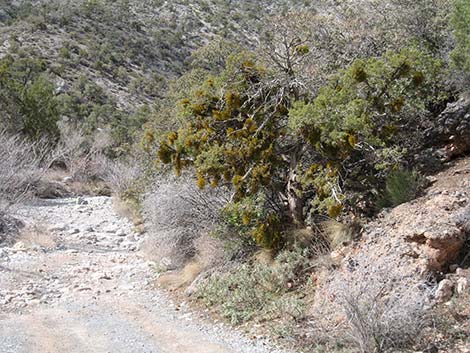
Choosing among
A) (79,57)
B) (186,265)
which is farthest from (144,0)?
(186,265)

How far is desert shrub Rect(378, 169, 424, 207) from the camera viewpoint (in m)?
8.59

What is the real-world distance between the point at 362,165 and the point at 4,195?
10.6m

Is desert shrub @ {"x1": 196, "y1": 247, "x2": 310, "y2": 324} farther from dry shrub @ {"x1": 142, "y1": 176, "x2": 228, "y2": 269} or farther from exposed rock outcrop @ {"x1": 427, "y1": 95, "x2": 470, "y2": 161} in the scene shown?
exposed rock outcrop @ {"x1": 427, "y1": 95, "x2": 470, "y2": 161}

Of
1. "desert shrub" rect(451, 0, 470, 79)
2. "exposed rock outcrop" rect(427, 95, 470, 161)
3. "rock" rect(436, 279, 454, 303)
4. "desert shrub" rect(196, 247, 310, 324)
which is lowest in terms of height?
"desert shrub" rect(196, 247, 310, 324)

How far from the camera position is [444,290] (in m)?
6.88

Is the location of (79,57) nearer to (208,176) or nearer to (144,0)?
(144,0)

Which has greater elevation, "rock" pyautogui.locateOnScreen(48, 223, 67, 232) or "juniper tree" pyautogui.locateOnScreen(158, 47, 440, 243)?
"juniper tree" pyautogui.locateOnScreen(158, 47, 440, 243)

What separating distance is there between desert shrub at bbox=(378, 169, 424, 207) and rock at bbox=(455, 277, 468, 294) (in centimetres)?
187

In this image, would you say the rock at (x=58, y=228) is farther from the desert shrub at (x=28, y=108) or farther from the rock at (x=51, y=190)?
the desert shrub at (x=28, y=108)

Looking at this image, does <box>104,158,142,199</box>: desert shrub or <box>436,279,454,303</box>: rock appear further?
<box>104,158,142,199</box>: desert shrub

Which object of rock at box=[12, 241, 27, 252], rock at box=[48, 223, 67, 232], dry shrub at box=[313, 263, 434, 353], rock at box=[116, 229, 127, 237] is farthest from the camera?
rock at box=[48, 223, 67, 232]

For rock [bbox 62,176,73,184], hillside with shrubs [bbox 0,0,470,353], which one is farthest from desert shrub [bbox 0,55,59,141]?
hillside with shrubs [bbox 0,0,470,353]

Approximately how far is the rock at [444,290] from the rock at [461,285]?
0.24 feet

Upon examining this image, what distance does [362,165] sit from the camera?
32.4ft
